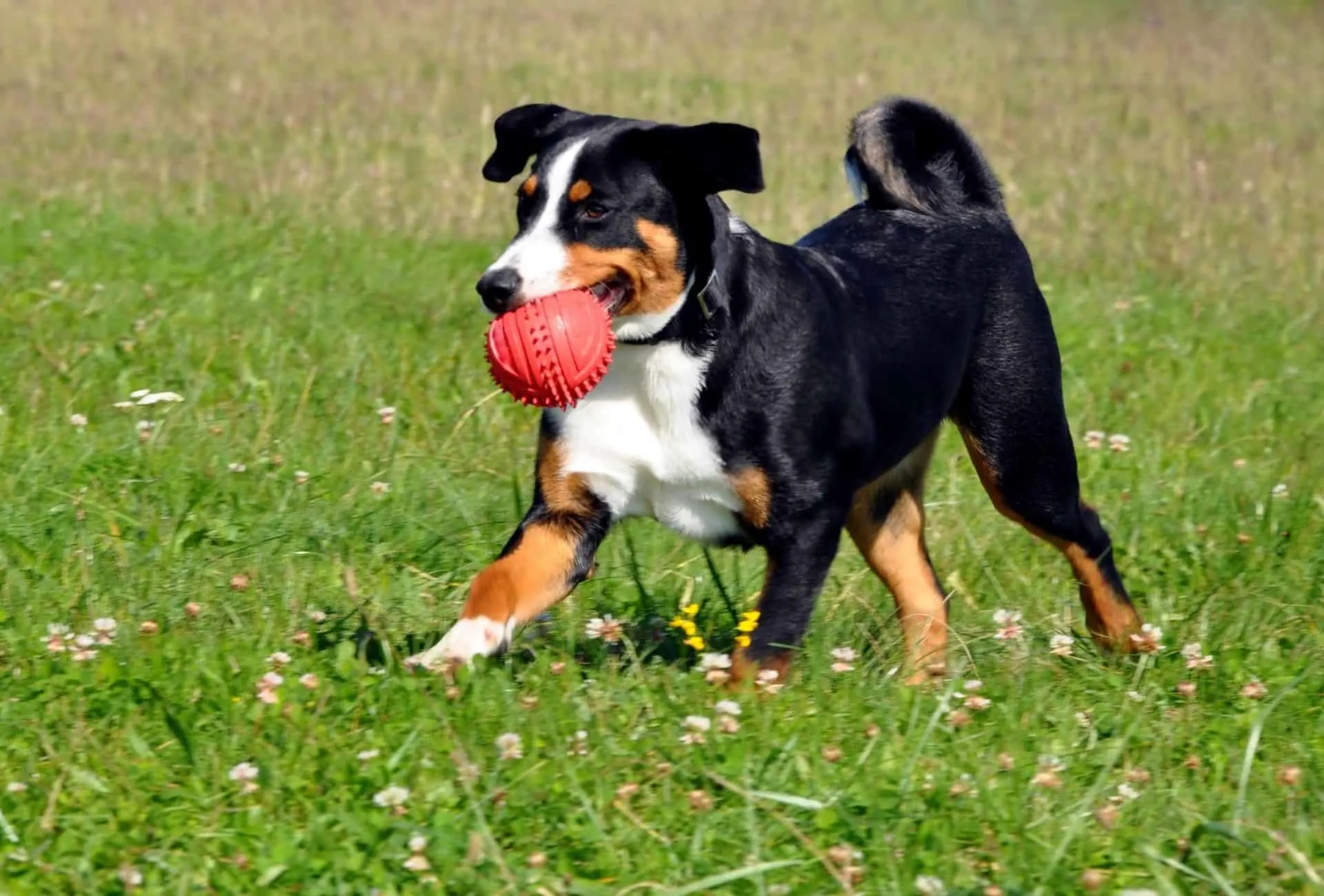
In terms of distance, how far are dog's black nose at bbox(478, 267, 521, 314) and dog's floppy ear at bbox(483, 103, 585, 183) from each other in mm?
656

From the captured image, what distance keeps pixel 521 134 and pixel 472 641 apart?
4.41 ft

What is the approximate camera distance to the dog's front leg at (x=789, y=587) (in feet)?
13.3

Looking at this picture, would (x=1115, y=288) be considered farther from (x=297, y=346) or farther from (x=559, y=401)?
(x=559, y=401)

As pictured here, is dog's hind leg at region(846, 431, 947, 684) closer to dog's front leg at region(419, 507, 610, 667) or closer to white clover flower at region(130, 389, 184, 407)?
dog's front leg at region(419, 507, 610, 667)

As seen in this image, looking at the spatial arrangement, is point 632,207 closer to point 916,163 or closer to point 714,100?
point 916,163

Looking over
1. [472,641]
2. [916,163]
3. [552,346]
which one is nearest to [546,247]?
[552,346]

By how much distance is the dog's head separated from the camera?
3984 mm

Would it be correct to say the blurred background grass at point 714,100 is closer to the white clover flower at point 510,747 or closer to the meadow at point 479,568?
the meadow at point 479,568

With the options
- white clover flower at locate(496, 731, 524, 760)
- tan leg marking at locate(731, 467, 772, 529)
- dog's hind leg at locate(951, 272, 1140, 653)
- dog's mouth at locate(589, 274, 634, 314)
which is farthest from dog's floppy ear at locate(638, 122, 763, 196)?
white clover flower at locate(496, 731, 524, 760)

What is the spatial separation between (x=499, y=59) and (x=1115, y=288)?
249 inches

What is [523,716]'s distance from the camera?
362cm

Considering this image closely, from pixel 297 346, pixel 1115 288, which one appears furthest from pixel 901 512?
pixel 1115 288

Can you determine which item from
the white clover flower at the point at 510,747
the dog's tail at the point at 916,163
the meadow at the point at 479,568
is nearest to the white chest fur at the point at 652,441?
the meadow at the point at 479,568

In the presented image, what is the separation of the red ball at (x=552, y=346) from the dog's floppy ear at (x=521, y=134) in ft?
2.30
